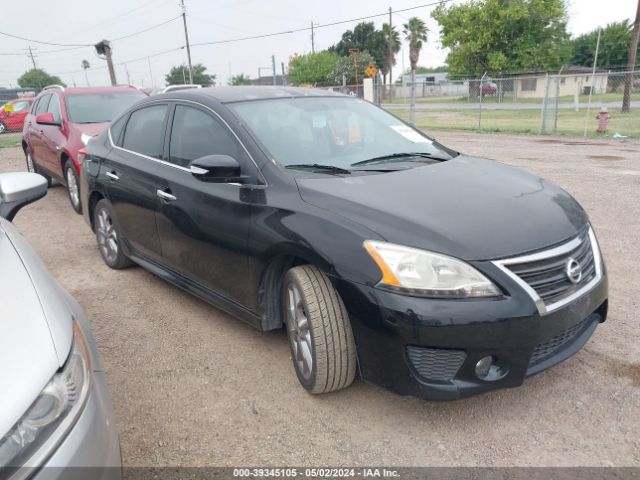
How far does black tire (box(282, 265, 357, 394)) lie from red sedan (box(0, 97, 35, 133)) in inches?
1029

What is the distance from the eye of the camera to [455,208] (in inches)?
102

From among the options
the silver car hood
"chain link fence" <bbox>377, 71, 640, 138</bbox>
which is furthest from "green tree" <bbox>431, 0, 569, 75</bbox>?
the silver car hood

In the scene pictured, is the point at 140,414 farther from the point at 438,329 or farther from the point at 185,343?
the point at 438,329

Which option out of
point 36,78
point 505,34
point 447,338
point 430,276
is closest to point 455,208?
point 430,276

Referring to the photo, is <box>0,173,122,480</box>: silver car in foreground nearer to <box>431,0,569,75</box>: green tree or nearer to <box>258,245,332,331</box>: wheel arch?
<box>258,245,332,331</box>: wheel arch

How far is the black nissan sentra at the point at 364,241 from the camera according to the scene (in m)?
2.28

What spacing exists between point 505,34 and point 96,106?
140 ft

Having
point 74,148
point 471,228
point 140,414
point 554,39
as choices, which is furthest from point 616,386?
point 554,39

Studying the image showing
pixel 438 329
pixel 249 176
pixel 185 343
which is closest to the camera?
pixel 438 329

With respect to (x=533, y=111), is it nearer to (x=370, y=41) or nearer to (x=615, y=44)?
(x=615, y=44)

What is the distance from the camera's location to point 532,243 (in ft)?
7.92

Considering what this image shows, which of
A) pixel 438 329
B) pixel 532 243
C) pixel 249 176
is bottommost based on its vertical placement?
pixel 438 329

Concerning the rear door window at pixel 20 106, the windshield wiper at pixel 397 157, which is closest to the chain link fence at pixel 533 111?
the rear door window at pixel 20 106

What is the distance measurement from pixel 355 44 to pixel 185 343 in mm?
79141
